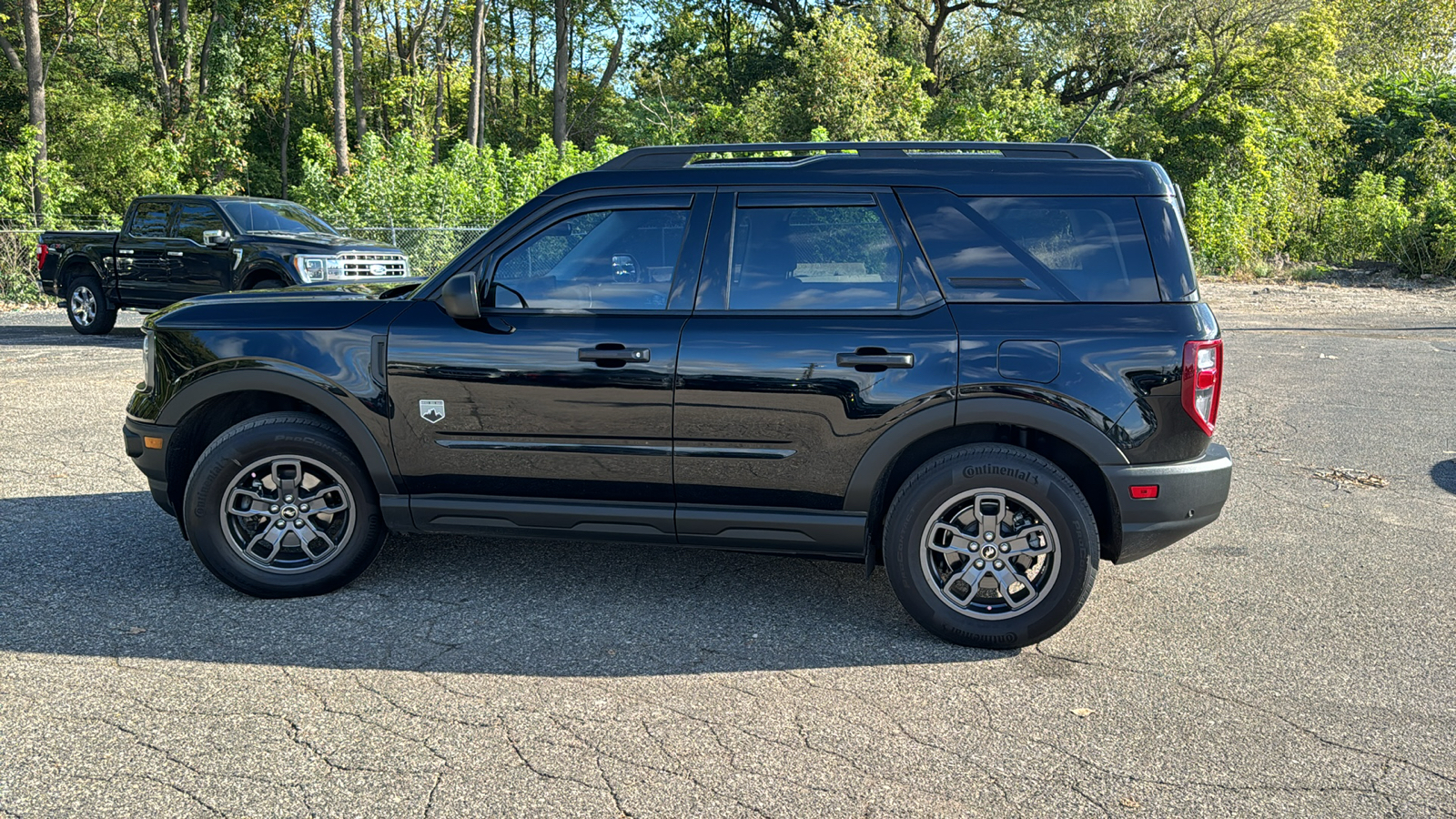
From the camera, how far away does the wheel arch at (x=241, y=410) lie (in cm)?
457

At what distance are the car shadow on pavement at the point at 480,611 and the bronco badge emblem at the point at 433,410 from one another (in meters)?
0.79

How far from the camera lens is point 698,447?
4.31 metres

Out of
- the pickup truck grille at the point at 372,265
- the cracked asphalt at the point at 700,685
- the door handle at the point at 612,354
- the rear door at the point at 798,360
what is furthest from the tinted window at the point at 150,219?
the rear door at the point at 798,360

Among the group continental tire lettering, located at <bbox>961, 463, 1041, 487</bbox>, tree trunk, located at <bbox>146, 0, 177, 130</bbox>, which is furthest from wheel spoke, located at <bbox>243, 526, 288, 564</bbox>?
tree trunk, located at <bbox>146, 0, 177, 130</bbox>

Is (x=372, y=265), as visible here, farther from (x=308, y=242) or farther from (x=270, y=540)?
(x=270, y=540)

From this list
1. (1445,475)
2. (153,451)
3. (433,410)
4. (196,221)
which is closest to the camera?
(433,410)

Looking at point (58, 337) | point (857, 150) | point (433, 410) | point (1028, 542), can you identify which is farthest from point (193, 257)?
point (1028, 542)

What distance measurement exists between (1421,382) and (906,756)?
9.93 metres

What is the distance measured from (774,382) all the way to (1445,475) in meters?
5.32

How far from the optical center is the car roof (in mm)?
4203

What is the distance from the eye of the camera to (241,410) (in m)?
5.01

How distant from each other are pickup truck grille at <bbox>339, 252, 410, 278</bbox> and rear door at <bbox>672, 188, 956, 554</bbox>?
9.97 meters

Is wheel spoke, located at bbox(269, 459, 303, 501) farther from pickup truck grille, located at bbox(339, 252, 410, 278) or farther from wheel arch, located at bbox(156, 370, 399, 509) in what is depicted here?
pickup truck grille, located at bbox(339, 252, 410, 278)

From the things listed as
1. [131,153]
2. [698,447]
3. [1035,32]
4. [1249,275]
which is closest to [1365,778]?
[698,447]
